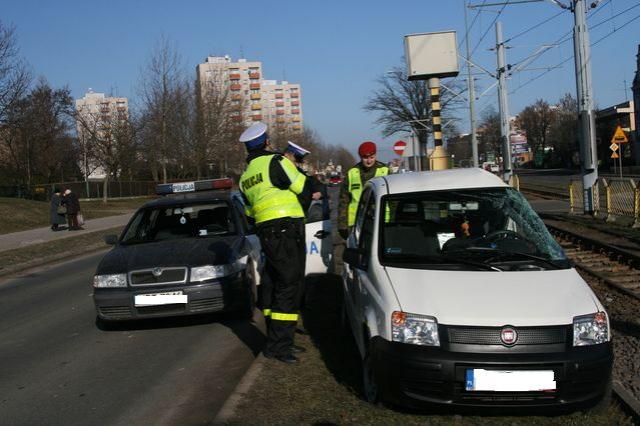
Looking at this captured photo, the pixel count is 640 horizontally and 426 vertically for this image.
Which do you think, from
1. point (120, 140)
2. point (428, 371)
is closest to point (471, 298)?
point (428, 371)

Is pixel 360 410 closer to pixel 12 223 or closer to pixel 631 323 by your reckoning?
pixel 631 323

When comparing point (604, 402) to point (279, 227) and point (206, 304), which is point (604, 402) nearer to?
point (279, 227)

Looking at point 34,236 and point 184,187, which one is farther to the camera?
point 34,236

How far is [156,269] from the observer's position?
6945mm

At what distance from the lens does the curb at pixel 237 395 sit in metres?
4.23

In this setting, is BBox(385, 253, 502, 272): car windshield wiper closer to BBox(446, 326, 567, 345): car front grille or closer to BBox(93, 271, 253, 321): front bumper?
BBox(446, 326, 567, 345): car front grille

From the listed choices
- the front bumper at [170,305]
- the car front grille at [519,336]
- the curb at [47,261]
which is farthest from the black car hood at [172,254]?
the curb at [47,261]

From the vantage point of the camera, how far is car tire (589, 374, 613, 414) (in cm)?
396

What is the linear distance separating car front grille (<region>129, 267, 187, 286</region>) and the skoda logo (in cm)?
400

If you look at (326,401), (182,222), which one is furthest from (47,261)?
(326,401)

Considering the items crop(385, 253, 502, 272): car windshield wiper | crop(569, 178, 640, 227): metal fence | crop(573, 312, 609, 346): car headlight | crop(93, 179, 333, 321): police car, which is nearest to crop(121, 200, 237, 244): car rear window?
crop(93, 179, 333, 321): police car

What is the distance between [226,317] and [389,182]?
129 inches

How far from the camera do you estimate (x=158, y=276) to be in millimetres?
6949

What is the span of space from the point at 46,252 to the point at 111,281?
12.3m
